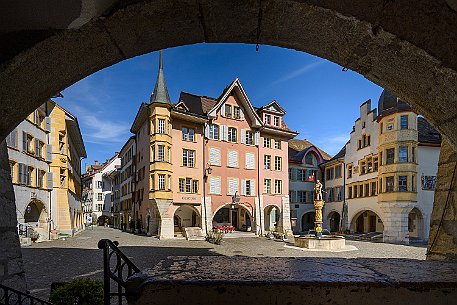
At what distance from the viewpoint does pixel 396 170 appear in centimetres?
2909

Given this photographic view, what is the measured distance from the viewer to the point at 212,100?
36281 mm

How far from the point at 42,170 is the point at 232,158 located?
1722 centimetres

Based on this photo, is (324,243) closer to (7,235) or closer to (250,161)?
(250,161)

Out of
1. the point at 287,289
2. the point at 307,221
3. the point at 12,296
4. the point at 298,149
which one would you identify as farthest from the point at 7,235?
the point at 298,149

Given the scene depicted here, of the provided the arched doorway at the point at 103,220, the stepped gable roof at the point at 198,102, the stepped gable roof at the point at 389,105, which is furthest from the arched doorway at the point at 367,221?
the arched doorway at the point at 103,220

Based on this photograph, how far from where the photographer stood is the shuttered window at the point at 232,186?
109 feet

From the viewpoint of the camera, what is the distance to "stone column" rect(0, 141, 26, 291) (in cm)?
316

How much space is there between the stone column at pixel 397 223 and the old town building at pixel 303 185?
13228mm

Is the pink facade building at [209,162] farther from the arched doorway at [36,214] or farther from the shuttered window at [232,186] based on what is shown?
the arched doorway at [36,214]

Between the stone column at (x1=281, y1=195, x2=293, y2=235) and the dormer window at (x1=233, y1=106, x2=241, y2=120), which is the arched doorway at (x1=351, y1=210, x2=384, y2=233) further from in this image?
the dormer window at (x1=233, y1=106, x2=241, y2=120)

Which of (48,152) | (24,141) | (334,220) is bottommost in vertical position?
(334,220)

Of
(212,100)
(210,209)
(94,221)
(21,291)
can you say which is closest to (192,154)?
(210,209)

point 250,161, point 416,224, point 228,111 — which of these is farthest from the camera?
point 250,161

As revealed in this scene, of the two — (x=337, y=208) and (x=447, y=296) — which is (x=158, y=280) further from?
(x=337, y=208)
